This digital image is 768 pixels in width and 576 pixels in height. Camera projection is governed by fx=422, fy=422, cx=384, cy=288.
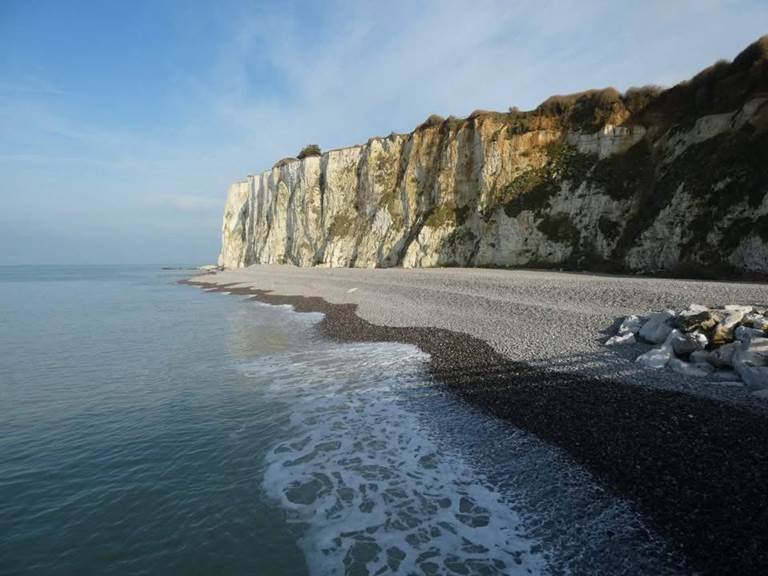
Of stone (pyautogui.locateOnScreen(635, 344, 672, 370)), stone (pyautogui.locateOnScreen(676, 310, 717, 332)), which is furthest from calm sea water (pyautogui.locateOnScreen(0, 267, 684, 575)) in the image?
stone (pyautogui.locateOnScreen(676, 310, 717, 332))

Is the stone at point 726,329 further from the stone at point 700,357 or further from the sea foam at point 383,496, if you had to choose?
the sea foam at point 383,496

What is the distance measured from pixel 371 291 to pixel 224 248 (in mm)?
65679

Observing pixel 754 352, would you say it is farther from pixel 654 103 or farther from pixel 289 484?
pixel 654 103

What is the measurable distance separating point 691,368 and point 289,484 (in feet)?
30.1

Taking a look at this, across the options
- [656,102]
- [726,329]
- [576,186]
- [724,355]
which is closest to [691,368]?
[724,355]

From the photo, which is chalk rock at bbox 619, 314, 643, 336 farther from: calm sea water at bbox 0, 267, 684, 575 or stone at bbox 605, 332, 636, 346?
calm sea water at bbox 0, 267, 684, 575

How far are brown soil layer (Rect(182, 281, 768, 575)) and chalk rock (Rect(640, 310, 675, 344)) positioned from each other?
10.7 feet

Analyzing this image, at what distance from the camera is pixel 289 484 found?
275 inches

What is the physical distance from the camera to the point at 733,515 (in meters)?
4.93

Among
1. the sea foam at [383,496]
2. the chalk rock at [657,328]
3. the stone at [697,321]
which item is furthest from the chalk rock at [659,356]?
the sea foam at [383,496]

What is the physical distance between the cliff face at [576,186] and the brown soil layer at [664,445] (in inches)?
651

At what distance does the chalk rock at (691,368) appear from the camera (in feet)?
31.1

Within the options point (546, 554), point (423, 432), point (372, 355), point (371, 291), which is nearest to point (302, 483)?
point (423, 432)

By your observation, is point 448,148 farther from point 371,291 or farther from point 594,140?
point 371,291
